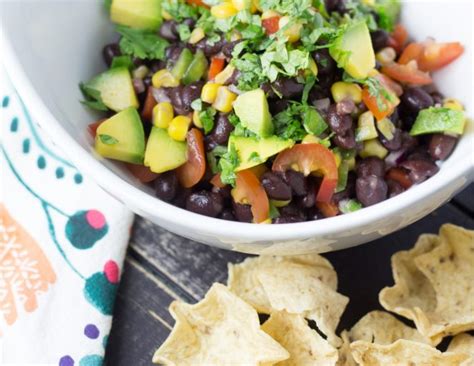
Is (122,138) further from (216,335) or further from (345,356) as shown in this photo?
(345,356)

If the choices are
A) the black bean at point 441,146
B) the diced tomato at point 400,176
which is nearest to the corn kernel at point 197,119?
the diced tomato at point 400,176

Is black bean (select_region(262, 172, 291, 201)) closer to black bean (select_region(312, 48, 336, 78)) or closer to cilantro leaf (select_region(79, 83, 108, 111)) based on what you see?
black bean (select_region(312, 48, 336, 78))

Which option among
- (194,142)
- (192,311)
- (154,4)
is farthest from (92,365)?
(154,4)

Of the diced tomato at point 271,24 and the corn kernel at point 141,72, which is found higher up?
the diced tomato at point 271,24

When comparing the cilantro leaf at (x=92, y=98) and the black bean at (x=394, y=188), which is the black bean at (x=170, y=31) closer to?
the cilantro leaf at (x=92, y=98)

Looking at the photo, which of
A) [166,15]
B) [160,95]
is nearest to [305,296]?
[160,95]

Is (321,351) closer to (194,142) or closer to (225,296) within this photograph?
(225,296)
